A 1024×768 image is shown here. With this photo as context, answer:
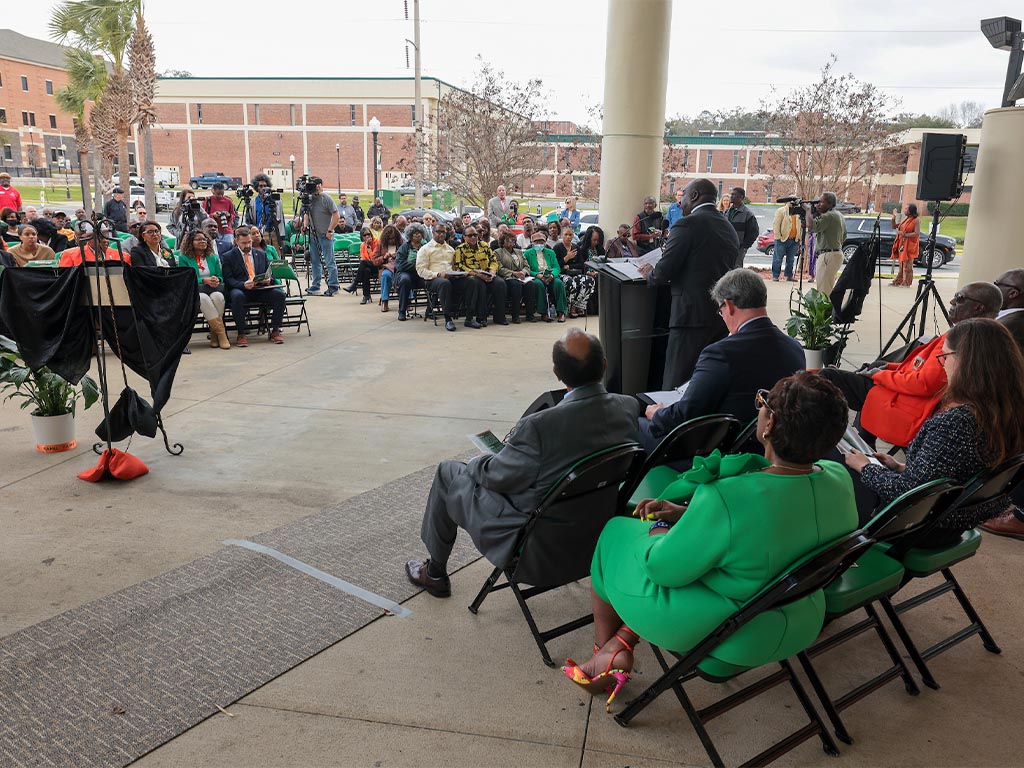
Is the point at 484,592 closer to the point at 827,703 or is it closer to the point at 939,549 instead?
the point at 827,703

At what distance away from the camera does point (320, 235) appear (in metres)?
13.4

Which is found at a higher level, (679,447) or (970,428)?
(970,428)

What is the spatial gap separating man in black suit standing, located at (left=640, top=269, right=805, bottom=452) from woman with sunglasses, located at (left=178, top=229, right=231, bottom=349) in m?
6.75

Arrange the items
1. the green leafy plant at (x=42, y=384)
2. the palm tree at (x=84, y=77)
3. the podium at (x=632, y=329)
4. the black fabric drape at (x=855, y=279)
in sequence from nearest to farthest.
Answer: the green leafy plant at (x=42, y=384) → the podium at (x=632, y=329) → the black fabric drape at (x=855, y=279) → the palm tree at (x=84, y=77)

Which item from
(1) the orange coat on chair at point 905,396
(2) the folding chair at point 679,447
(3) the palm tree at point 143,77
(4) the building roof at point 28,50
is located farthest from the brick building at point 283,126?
(2) the folding chair at point 679,447

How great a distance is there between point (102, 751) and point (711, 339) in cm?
451

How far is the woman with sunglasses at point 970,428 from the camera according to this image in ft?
9.72

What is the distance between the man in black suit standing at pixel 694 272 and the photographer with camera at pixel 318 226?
851cm

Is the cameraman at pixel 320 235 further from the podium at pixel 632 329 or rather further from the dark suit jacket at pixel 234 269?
the podium at pixel 632 329

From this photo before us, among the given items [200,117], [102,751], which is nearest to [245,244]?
[102,751]

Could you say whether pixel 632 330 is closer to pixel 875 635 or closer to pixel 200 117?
pixel 875 635

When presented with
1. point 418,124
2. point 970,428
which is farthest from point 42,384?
point 418,124

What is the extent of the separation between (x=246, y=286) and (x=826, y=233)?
8.45m

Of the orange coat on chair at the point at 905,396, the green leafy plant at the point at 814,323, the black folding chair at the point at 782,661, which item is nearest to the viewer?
the black folding chair at the point at 782,661
